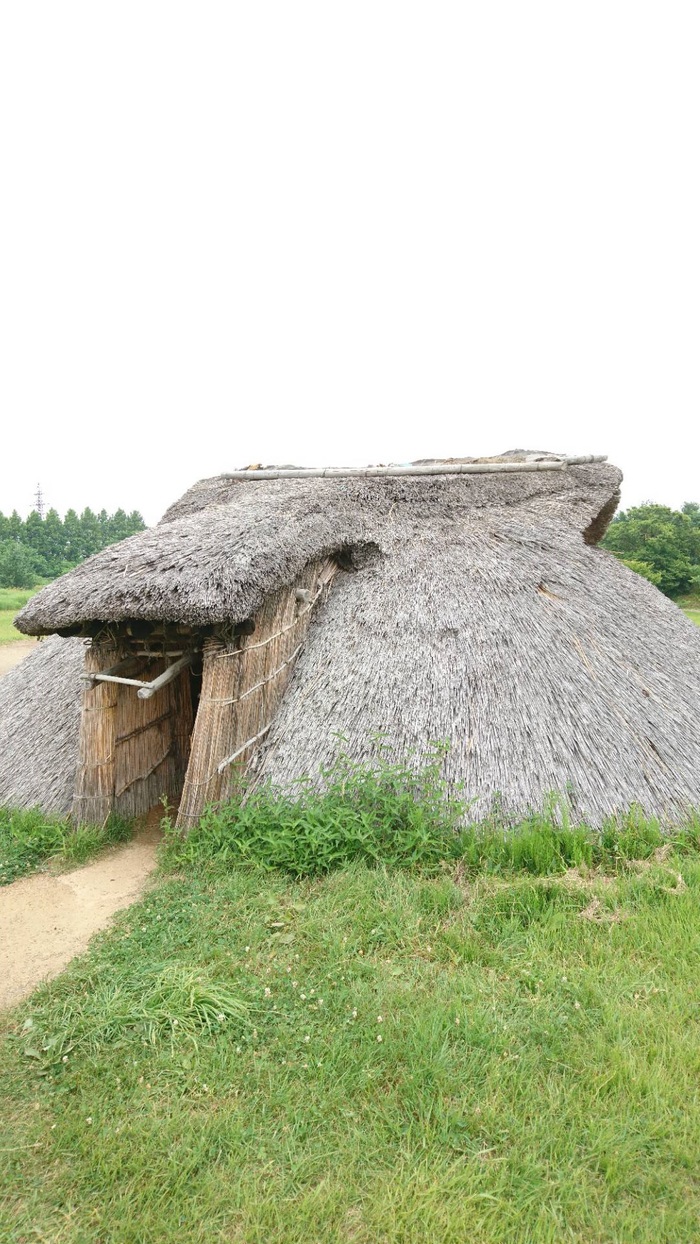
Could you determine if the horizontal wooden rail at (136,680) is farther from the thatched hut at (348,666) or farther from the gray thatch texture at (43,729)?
the gray thatch texture at (43,729)

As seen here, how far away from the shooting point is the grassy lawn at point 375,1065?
2420 millimetres

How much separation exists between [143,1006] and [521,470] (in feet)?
24.0

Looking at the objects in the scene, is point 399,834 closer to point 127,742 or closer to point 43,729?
point 127,742

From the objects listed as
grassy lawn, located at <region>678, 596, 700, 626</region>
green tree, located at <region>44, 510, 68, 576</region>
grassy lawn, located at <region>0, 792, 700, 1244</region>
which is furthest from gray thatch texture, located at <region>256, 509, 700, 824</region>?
green tree, located at <region>44, 510, 68, 576</region>

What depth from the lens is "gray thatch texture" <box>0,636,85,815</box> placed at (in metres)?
5.93

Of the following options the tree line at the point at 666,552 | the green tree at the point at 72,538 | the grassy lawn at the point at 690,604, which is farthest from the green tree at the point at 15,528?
the grassy lawn at the point at 690,604

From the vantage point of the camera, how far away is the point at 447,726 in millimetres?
5254

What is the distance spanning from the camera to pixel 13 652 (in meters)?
15.1

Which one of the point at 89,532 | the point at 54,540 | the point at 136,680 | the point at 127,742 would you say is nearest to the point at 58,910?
the point at 127,742

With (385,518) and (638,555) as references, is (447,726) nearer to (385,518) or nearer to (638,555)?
(385,518)

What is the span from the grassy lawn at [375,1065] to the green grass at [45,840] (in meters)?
1.19

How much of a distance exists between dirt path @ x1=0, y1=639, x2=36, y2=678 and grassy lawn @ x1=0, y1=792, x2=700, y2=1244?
423 inches

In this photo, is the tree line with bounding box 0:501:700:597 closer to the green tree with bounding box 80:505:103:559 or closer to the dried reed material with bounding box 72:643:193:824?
the green tree with bounding box 80:505:103:559

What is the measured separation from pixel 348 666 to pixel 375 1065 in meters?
3.28
